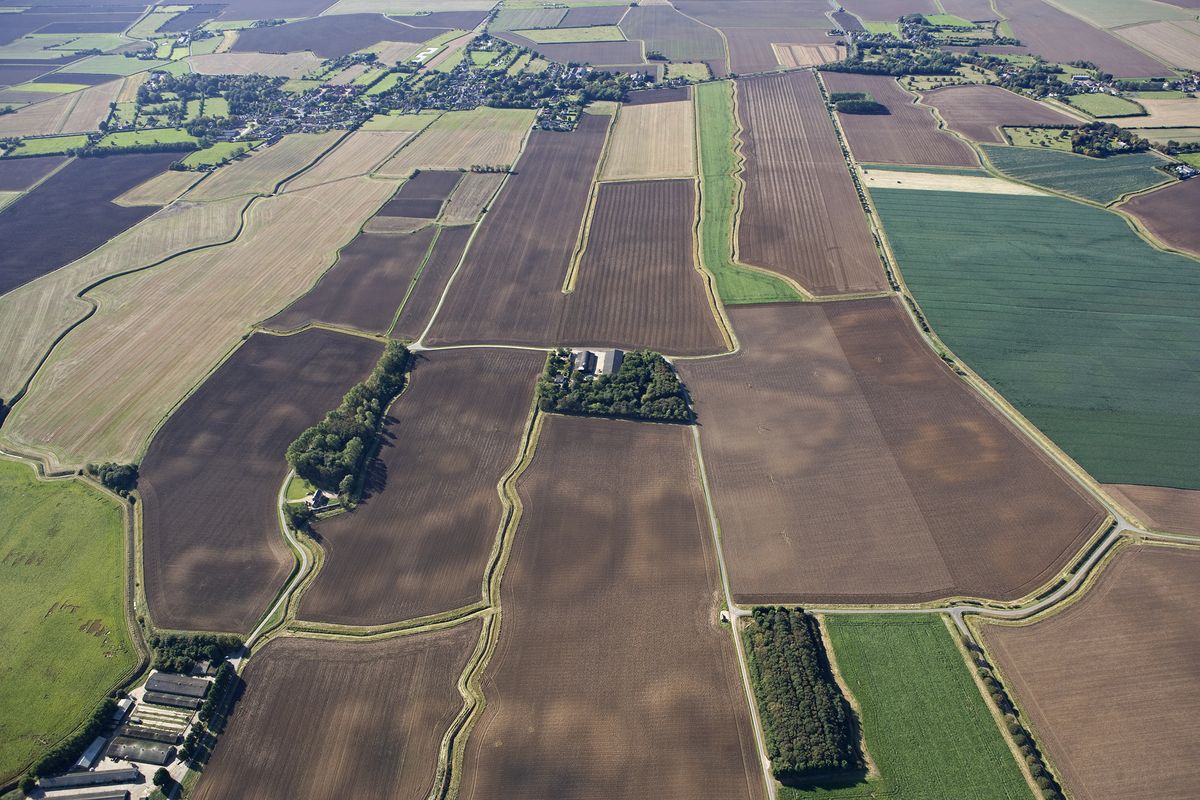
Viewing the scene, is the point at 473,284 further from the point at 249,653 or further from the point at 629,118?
the point at 629,118

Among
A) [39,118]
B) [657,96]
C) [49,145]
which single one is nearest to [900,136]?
[657,96]

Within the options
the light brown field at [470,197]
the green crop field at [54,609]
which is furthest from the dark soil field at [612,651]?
the light brown field at [470,197]

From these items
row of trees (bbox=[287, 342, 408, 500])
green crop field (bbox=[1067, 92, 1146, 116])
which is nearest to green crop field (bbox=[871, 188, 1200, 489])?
green crop field (bbox=[1067, 92, 1146, 116])

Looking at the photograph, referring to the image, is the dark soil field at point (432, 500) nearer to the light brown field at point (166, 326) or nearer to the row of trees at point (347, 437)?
the row of trees at point (347, 437)

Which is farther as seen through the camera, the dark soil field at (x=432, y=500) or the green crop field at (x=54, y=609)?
the dark soil field at (x=432, y=500)

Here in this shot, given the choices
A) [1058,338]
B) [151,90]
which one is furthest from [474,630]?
[151,90]

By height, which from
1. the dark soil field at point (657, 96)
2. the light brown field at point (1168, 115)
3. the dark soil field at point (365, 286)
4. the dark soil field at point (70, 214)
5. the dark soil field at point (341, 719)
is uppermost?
the dark soil field at point (657, 96)

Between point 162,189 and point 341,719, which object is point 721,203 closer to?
point 341,719
